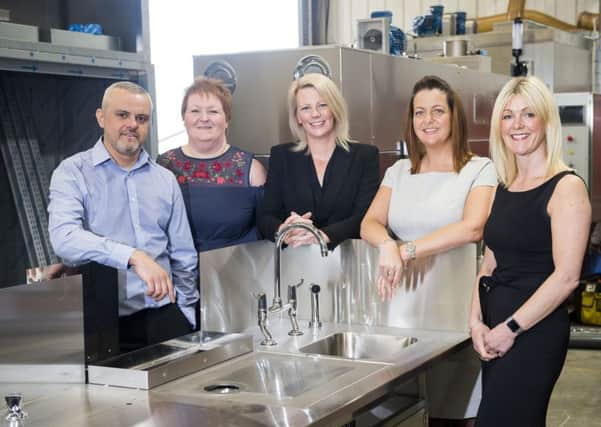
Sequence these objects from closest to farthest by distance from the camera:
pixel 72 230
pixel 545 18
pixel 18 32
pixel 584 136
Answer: pixel 18 32 < pixel 72 230 < pixel 584 136 < pixel 545 18

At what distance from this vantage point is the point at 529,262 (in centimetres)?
230

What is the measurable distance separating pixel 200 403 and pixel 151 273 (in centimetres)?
43

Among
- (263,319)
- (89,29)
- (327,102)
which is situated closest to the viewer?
(89,29)

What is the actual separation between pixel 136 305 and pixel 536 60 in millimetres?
4532

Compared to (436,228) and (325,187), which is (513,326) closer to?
(436,228)

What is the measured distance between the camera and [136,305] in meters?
2.34

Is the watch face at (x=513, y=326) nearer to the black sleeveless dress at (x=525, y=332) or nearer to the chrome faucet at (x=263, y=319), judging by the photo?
the black sleeveless dress at (x=525, y=332)

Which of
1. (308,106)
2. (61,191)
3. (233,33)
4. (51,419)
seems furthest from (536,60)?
(51,419)

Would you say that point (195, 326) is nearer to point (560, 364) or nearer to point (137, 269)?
point (137, 269)

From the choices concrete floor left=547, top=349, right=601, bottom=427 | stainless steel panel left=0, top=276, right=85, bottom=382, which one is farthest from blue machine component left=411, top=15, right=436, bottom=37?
stainless steel panel left=0, top=276, right=85, bottom=382

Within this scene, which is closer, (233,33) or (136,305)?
(136,305)

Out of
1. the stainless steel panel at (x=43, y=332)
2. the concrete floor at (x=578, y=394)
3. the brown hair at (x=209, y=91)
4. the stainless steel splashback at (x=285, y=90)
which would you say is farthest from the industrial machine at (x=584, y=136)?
the stainless steel panel at (x=43, y=332)

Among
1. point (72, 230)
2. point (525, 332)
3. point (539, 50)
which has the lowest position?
point (525, 332)

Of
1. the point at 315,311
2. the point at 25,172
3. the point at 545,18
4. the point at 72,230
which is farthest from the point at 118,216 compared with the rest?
the point at 545,18
